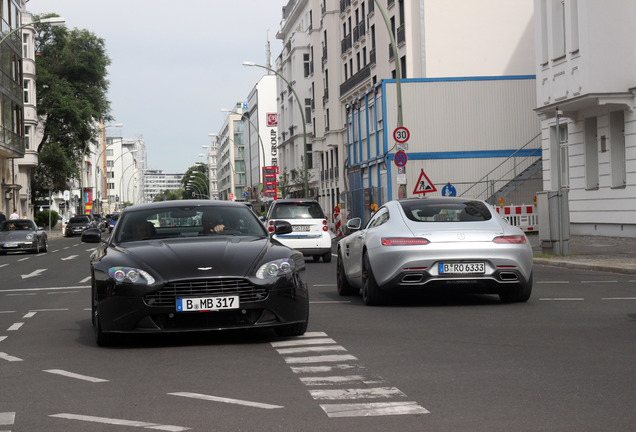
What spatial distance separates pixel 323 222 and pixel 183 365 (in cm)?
1771

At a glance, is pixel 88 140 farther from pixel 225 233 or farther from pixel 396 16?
pixel 225 233

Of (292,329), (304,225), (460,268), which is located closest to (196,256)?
(292,329)

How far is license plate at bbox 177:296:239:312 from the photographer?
8.67 m

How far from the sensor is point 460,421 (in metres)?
5.50

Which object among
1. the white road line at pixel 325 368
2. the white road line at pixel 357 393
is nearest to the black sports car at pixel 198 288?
the white road line at pixel 325 368

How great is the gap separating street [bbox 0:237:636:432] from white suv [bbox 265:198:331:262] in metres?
12.8

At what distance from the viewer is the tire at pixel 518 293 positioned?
12352 mm

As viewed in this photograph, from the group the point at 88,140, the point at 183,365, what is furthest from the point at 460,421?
the point at 88,140

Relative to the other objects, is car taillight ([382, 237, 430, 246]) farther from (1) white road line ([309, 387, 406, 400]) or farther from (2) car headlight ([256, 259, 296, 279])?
(1) white road line ([309, 387, 406, 400])

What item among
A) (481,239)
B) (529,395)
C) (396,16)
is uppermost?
(396,16)

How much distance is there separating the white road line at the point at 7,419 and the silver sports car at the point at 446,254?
6.71 m

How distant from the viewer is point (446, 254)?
12.0 meters

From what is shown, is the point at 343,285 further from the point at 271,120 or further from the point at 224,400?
the point at 271,120

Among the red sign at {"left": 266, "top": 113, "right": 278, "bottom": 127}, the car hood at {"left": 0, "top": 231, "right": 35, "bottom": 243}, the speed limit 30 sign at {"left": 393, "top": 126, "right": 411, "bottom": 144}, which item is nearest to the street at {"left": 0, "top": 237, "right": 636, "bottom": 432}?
the speed limit 30 sign at {"left": 393, "top": 126, "right": 411, "bottom": 144}
